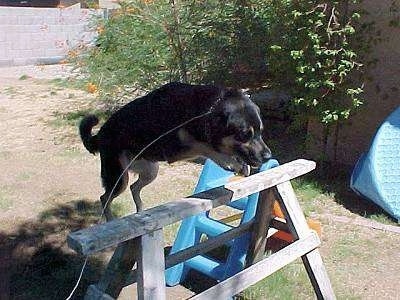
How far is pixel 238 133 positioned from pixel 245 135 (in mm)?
38

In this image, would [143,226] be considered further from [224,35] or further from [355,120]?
[224,35]

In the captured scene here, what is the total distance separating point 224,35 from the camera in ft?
24.5

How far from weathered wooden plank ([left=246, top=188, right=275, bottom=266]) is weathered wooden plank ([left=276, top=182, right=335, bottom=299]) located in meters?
0.16

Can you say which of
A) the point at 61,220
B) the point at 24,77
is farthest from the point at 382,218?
the point at 24,77

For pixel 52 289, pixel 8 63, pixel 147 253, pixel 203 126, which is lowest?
pixel 8 63

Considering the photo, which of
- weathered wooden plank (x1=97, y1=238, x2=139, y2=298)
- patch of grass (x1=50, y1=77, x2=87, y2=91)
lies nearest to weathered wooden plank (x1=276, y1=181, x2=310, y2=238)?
weathered wooden plank (x1=97, y1=238, x2=139, y2=298)

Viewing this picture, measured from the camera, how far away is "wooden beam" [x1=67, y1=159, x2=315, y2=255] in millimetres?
2400

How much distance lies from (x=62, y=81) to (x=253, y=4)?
19.3 feet

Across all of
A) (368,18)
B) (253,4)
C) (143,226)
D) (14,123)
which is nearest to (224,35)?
(253,4)

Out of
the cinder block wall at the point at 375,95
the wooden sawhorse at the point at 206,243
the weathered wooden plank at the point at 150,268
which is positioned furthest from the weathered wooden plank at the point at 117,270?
the cinder block wall at the point at 375,95

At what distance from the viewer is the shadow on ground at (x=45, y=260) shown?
385 centimetres

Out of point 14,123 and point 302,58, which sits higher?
point 302,58

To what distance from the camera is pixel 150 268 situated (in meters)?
2.63

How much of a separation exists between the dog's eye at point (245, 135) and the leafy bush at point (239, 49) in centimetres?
276
